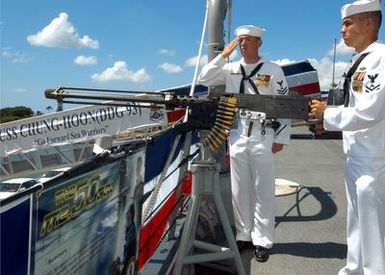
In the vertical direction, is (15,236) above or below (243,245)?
above

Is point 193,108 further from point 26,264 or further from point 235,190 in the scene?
point 26,264

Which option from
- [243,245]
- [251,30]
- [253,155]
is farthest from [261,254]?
[251,30]

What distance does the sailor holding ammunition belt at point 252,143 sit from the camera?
10.3 ft

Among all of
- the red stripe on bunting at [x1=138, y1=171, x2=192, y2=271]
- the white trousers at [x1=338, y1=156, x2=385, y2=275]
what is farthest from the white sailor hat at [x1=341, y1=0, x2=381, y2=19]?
the red stripe on bunting at [x1=138, y1=171, x2=192, y2=271]

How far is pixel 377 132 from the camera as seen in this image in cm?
230

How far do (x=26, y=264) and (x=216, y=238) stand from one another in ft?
6.81

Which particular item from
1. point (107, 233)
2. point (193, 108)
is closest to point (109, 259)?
point (107, 233)

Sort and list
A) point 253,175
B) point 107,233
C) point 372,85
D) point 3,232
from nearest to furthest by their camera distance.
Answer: point 3,232 < point 107,233 < point 372,85 < point 253,175

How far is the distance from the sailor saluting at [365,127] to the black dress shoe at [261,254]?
860 mm

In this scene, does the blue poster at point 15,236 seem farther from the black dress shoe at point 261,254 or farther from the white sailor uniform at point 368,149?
the black dress shoe at point 261,254

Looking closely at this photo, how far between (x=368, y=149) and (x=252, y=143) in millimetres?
1007

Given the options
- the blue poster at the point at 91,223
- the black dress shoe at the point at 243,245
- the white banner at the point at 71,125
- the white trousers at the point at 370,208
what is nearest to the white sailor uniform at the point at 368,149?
the white trousers at the point at 370,208

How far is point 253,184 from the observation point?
3299 millimetres

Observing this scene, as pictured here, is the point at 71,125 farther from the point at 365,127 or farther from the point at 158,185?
the point at 365,127
